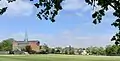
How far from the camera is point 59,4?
1064cm

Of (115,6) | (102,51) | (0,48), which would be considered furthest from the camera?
(0,48)

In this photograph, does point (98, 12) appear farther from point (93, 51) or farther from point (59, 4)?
point (93, 51)

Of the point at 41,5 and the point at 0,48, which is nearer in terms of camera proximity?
the point at 41,5

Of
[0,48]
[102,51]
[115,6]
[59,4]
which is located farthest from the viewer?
[0,48]

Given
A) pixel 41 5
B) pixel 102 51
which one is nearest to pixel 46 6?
pixel 41 5

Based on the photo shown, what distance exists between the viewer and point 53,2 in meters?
10.6

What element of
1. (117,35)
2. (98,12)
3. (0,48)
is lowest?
(117,35)

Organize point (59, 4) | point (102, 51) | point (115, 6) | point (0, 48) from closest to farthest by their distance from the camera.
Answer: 1. point (115, 6)
2. point (59, 4)
3. point (102, 51)
4. point (0, 48)

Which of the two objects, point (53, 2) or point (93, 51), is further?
point (93, 51)

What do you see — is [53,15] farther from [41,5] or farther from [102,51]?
[102,51]

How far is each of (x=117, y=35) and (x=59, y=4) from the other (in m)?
2.08

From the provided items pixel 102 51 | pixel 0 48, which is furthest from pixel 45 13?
pixel 0 48

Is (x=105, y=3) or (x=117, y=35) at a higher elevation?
(x=105, y=3)

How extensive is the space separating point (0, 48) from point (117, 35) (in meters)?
189
